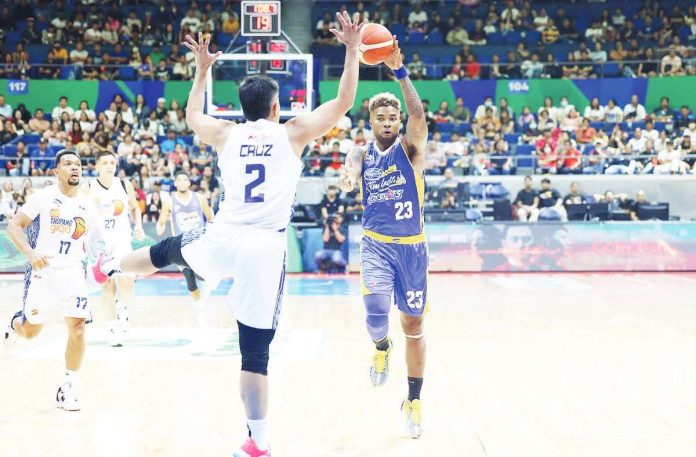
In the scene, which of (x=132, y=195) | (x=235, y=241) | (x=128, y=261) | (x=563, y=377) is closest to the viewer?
(x=235, y=241)

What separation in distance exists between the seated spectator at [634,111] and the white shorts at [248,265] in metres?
18.8

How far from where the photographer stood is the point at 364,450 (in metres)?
4.71

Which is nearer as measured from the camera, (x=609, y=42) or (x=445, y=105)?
(x=445, y=105)

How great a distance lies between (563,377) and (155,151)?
45.3 feet

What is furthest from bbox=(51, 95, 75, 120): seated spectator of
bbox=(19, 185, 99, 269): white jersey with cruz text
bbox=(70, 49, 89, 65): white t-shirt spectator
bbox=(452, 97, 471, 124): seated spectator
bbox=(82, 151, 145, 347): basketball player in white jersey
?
bbox=(19, 185, 99, 269): white jersey with cruz text

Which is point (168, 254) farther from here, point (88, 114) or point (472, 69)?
point (472, 69)

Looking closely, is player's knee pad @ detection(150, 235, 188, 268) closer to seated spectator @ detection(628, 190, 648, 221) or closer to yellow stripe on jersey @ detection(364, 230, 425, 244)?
yellow stripe on jersey @ detection(364, 230, 425, 244)

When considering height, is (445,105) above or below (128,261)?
above

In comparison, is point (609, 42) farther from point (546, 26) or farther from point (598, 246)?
point (598, 246)

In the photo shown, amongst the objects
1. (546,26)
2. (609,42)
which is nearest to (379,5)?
(546,26)

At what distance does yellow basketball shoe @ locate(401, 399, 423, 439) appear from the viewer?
5.02 m

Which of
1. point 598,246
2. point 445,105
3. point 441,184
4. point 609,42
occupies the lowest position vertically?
point 598,246

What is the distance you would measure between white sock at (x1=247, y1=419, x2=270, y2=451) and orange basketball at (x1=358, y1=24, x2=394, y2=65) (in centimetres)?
239

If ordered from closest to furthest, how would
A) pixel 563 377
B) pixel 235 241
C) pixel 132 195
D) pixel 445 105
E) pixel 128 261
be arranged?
1. pixel 235 241
2. pixel 128 261
3. pixel 563 377
4. pixel 132 195
5. pixel 445 105
